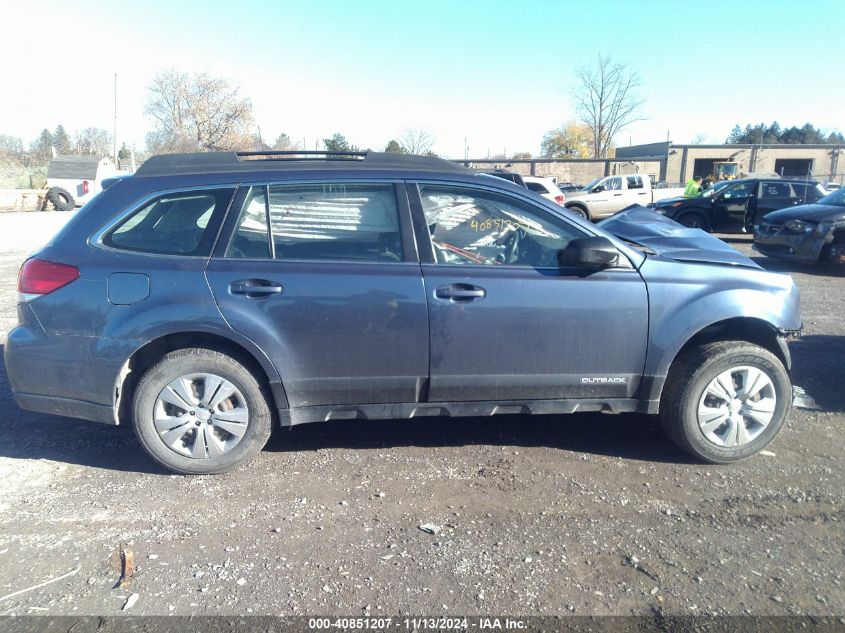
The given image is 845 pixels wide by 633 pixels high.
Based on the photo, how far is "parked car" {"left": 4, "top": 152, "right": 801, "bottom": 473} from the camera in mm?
3828

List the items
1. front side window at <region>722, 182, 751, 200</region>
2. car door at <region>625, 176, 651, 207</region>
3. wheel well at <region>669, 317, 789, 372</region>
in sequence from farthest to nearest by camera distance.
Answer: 1. car door at <region>625, 176, 651, 207</region>
2. front side window at <region>722, 182, 751, 200</region>
3. wheel well at <region>669, 317, 789, 372</region>

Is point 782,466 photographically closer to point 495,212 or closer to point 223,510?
point 495,212

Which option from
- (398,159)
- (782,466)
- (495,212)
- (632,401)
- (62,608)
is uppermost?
(398,159)

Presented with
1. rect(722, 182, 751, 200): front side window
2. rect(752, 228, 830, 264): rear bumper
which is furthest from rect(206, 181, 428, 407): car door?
rect(722, 182, 751, 200): front side window

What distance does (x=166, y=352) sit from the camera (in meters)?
3.93

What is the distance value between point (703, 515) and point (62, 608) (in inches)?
124

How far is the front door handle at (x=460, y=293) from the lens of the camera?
3.88 metres

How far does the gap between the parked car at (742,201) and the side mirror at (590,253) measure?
46.4ft

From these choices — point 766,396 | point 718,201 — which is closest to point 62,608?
point 766,396

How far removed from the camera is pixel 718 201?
16.5 meters

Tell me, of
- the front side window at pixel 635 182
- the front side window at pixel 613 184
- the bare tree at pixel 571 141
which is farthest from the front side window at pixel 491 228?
the bare tree at pixel 571 141

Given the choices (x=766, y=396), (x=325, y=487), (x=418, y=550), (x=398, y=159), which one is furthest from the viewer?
(x=398, y=159)

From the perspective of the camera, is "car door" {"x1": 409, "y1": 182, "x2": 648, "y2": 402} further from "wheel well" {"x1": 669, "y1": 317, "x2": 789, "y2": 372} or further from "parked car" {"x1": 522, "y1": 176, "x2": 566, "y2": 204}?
"parked car" {"x1": 522, "y1": 176, "x2": 566, "y2": 204}

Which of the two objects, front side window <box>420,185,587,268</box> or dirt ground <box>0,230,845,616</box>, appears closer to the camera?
dirt ground <box>0,230,845,616</box>
